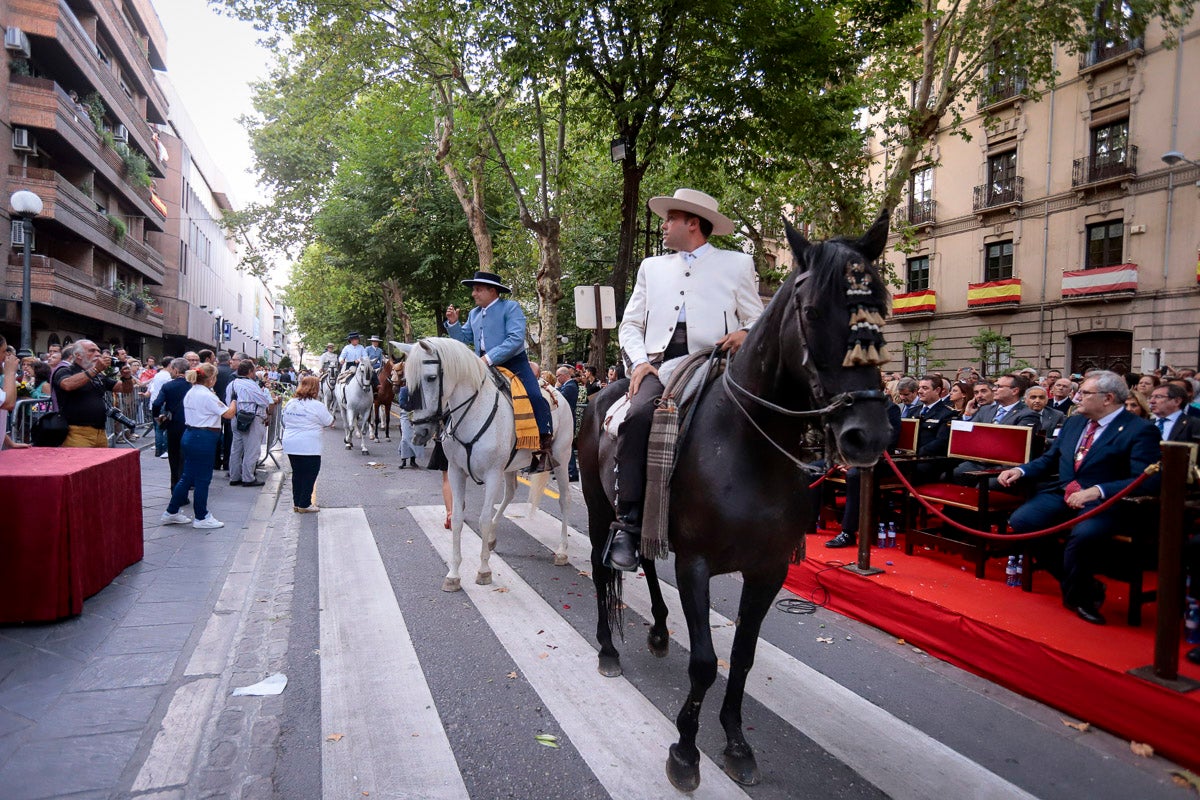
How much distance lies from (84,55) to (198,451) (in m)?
27.2

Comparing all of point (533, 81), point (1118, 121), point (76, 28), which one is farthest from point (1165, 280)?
point (76, 28)

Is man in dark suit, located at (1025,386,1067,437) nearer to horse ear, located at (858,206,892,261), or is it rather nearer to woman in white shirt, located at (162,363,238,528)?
horse ear, located at (858,206,892,261)

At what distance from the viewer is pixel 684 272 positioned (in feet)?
12.9

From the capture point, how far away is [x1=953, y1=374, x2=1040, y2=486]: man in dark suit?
7.09 m

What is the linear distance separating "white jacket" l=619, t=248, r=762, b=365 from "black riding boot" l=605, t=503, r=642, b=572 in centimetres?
95

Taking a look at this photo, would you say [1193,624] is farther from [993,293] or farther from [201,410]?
[993,293]

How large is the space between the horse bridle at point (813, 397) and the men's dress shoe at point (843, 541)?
4.05 m

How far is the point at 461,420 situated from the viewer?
6316 mm

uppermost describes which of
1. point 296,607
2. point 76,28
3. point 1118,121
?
point 76,28

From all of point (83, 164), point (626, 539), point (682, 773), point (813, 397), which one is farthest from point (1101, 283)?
point (83, 164)

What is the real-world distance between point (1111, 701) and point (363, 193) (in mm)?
26350

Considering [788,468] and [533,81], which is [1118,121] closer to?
[533,81]

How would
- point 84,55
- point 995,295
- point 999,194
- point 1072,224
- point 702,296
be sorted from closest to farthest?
point 702,296
point 1072,224
point 84,55
point 995,295
point 999,194

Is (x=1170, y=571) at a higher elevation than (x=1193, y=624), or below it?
higher
